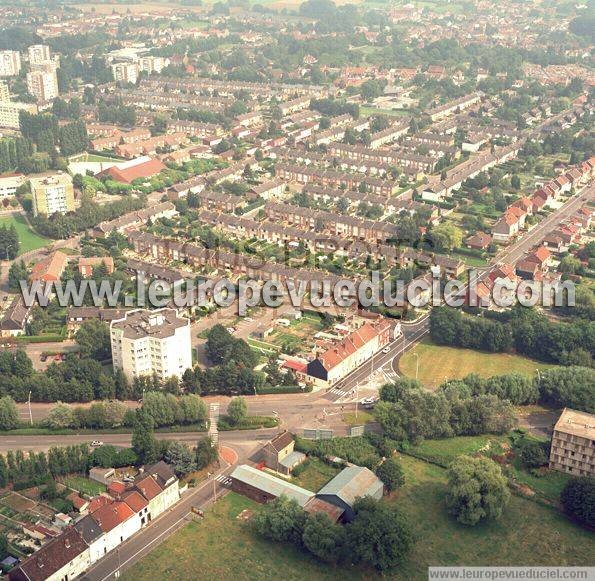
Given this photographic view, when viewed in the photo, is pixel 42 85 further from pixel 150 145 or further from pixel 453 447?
pixel 453 447

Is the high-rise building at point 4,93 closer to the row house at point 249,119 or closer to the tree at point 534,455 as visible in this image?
the row house at point 249,119

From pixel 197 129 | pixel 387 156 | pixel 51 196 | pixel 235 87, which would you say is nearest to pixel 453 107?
pixel 387 156

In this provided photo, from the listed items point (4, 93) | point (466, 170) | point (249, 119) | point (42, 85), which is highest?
point (42, 85)

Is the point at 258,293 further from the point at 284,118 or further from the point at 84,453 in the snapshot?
the point at 284,118

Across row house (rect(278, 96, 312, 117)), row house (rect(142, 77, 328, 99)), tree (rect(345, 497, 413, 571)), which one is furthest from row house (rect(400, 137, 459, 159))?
tree (rect(345, 497, 413, 571))

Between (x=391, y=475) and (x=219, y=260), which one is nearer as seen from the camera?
(x=391, y=475)

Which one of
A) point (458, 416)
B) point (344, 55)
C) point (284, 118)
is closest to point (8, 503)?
point (458, 416)

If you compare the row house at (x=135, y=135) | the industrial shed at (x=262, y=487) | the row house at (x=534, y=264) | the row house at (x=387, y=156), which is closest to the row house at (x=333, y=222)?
the row house at (x=534, y=264)
